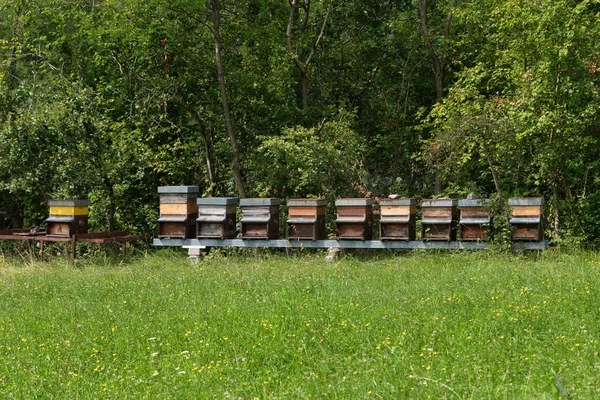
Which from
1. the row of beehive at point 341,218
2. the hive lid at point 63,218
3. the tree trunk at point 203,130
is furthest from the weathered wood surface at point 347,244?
the tree trunk at point 203,130

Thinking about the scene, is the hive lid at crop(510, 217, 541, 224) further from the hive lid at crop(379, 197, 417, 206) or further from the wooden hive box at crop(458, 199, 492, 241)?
the hive lid at crop(379, 197, 417, 206)

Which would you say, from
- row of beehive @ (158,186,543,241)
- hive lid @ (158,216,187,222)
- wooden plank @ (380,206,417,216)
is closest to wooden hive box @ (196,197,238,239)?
row of beehive @ (158,186,543,241)

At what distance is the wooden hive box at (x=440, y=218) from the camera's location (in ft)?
39.9

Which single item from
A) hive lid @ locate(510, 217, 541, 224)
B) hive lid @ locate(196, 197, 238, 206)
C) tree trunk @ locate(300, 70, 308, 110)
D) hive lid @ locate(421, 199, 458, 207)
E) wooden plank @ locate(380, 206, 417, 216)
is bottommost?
hive lid @ locate(510, 217, 541, 224)

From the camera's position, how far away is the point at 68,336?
7.32 metres

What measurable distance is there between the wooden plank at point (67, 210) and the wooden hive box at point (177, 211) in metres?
1.46

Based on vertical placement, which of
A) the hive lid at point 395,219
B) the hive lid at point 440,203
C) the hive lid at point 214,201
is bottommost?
the hive lid at point 395,219

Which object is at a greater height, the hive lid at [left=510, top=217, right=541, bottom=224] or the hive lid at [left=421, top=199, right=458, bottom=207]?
the hive lid at [left=421, top=199, right=458, bottom=207]

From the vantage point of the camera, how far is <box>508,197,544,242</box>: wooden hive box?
11.7 metres

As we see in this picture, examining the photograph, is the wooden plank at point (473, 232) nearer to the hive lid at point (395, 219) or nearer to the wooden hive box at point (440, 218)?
the wooden hive box at point (440, 218)

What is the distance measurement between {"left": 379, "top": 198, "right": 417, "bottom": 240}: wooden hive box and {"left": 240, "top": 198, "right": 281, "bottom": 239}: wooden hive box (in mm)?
2004

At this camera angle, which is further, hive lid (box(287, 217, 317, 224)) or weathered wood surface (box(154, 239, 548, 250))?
hive lid (box(287, 217, 317, 224))

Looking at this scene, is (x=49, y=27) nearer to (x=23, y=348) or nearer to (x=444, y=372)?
(x=23, y=348)

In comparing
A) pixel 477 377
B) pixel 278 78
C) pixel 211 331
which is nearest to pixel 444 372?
pixel 477 377
